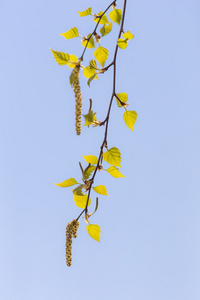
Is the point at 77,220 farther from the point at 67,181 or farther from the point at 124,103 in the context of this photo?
the point at 124,103

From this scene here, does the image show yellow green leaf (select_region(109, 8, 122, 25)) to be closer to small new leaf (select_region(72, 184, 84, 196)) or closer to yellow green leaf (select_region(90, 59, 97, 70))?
yellow green leaf (select_region(90, 59, 97, 70))

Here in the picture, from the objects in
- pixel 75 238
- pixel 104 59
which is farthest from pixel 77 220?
pixel 104 59

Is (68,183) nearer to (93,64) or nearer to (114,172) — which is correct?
(114,172)

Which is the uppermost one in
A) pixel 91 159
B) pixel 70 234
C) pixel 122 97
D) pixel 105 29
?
pixel 105 29

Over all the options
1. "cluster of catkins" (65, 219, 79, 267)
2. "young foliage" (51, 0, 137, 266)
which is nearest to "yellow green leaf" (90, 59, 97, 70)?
"young foliage" (51, 0, 137, 266)

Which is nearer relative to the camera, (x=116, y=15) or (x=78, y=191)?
(x=78, y=191)

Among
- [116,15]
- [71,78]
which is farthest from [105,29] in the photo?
[71,78]

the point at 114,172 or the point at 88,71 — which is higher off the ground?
the point at 88,71
